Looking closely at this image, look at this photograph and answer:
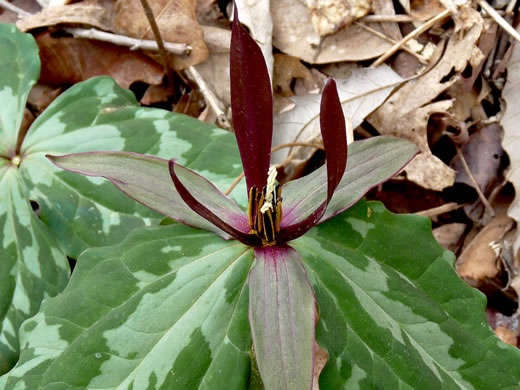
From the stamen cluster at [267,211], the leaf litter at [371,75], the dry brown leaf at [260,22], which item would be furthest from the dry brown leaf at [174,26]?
the stamen cluster at [267,211]

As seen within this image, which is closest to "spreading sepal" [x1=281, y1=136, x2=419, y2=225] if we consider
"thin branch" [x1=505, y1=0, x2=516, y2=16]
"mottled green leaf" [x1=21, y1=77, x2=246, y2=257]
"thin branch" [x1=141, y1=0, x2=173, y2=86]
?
"mottled green leaf" [x1=21, y1=77, x2=246, y2=257]

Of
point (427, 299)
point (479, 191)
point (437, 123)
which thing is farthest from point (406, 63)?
point (427, 299)

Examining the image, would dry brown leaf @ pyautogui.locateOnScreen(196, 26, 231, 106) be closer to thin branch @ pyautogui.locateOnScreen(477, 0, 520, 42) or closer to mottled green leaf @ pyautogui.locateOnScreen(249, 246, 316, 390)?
thin branch @ pyautogui.locateOnScreen(477, 0, 520, 42)

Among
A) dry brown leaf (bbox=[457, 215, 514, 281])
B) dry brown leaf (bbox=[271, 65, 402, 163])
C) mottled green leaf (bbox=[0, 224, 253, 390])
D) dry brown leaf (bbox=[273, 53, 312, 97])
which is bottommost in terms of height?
dry brown leaf (bbox=[457, 215, 514, 281])

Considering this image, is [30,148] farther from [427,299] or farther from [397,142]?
[427,299]

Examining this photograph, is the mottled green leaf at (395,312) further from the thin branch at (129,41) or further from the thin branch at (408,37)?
the thin branch at (129,41)

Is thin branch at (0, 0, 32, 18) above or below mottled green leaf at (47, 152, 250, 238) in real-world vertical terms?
above
